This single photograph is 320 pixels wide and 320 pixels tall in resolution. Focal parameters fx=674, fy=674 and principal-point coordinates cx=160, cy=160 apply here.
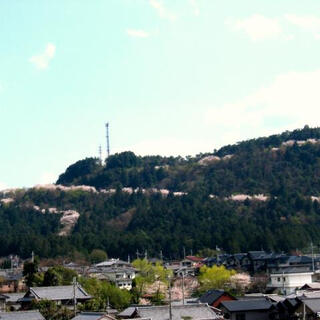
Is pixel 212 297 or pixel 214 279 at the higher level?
pixel 212 297

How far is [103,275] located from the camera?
6750 cm

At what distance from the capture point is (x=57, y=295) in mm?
45125

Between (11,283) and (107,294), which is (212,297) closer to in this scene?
(107,294)

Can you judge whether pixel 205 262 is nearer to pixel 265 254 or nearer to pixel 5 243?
pixel 265 254

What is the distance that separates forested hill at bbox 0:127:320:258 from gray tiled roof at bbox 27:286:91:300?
39.0 meters

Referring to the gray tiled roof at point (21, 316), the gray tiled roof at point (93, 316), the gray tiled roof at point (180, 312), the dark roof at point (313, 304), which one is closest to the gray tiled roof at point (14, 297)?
the gray tiled roof at point (21, 316)

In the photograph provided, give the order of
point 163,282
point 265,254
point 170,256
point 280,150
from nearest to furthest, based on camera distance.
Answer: point 163,282 → point 265,254 → point 170,256 → point 280,150

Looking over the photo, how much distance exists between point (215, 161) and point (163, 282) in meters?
86.5

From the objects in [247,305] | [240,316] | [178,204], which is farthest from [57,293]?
[178,204]

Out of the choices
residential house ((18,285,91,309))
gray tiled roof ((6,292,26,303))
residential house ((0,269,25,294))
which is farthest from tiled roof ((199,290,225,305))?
residential house ((0,269,25,294))

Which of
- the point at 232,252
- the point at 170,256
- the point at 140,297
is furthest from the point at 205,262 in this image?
the point at 140,297

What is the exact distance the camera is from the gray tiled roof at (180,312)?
120 feet

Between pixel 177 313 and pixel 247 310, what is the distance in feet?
17.2

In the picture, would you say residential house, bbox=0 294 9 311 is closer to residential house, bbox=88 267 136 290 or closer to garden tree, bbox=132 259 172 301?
garden tree, bbox=132 259 172 301
